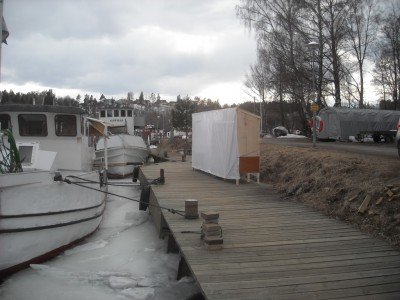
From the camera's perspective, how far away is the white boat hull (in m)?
7.27

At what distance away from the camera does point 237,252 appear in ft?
18.7

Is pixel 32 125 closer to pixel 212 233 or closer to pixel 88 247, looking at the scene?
pixel 88 247

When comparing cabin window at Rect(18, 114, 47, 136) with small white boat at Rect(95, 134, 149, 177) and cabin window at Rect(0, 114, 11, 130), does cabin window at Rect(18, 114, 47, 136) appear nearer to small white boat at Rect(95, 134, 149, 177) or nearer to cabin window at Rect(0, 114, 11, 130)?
cabin window at Rect(0, 114, 11, 130)

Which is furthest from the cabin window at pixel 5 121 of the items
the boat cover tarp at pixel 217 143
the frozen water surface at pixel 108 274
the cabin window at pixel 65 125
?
the boat cover tarp at pixel 217 143

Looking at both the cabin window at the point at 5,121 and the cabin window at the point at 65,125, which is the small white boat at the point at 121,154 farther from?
the cabin window at the point at 5,121

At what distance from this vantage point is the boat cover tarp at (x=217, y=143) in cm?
1184

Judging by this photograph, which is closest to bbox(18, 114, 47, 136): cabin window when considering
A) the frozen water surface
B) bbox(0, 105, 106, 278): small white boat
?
bbox(0, 105, 106, 278): small white boat

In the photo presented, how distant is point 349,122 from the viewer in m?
23.5

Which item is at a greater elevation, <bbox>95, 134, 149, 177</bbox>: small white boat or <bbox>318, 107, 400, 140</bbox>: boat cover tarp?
<bbox>318, 107, 400, 140</bbox>: boat cover tarp

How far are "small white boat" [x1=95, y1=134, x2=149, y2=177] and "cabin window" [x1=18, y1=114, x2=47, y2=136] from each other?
36.2 feet

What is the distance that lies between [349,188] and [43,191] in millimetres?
5907

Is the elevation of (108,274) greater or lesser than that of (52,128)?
lesser

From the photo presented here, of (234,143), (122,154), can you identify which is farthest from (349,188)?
(122,154)

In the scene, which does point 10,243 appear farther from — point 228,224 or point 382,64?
point 382,64
